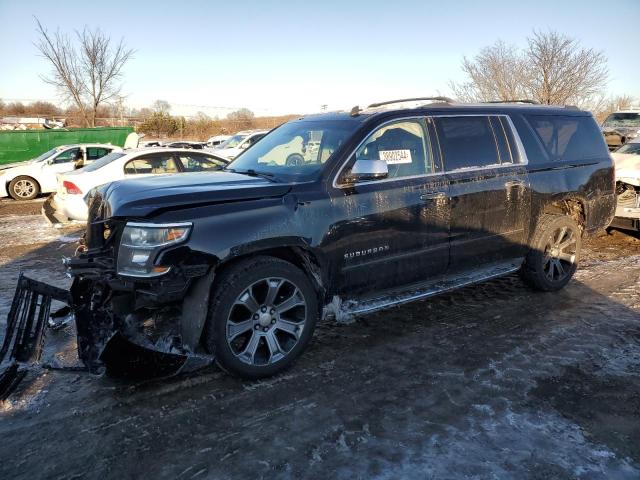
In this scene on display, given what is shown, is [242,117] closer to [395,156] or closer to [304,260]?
[395,156]

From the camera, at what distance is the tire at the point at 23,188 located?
13656mm

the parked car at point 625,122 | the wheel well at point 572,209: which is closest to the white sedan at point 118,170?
the wheel well at point 572,209

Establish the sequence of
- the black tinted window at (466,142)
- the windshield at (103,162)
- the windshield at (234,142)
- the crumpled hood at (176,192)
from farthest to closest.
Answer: the windshield at (234,142)
the windshield at (103,162)
the black tinted window at (466,142)
the crumpled hood at (176,192)

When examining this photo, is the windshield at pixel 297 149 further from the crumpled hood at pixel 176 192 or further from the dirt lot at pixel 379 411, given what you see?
the dirt lot at pixel 379 411

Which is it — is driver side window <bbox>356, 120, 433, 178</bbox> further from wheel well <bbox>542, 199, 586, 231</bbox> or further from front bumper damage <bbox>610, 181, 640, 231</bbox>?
front bumper damage <bbox>610, 181, 640, 231</bbox>

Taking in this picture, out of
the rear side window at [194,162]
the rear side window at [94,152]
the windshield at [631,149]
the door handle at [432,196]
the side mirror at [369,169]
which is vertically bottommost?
the door handle at [432,196]

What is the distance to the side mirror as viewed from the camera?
12.3 ft

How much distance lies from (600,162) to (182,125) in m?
39.2

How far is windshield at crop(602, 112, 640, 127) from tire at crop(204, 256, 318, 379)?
21.1 meters

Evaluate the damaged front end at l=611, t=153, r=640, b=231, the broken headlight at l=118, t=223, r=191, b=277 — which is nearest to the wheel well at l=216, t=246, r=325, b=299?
the broken headlight at l=118, t=223, r=191, b=277

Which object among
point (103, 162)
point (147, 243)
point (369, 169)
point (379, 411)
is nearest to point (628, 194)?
point (369, 169)

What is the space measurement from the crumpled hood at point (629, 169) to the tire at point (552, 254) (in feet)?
9.95

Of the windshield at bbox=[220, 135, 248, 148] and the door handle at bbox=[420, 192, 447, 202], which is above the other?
the windshield at bbox=[220, 135, 248, 148]

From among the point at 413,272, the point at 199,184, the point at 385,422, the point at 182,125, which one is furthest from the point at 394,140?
the point at 182,125
